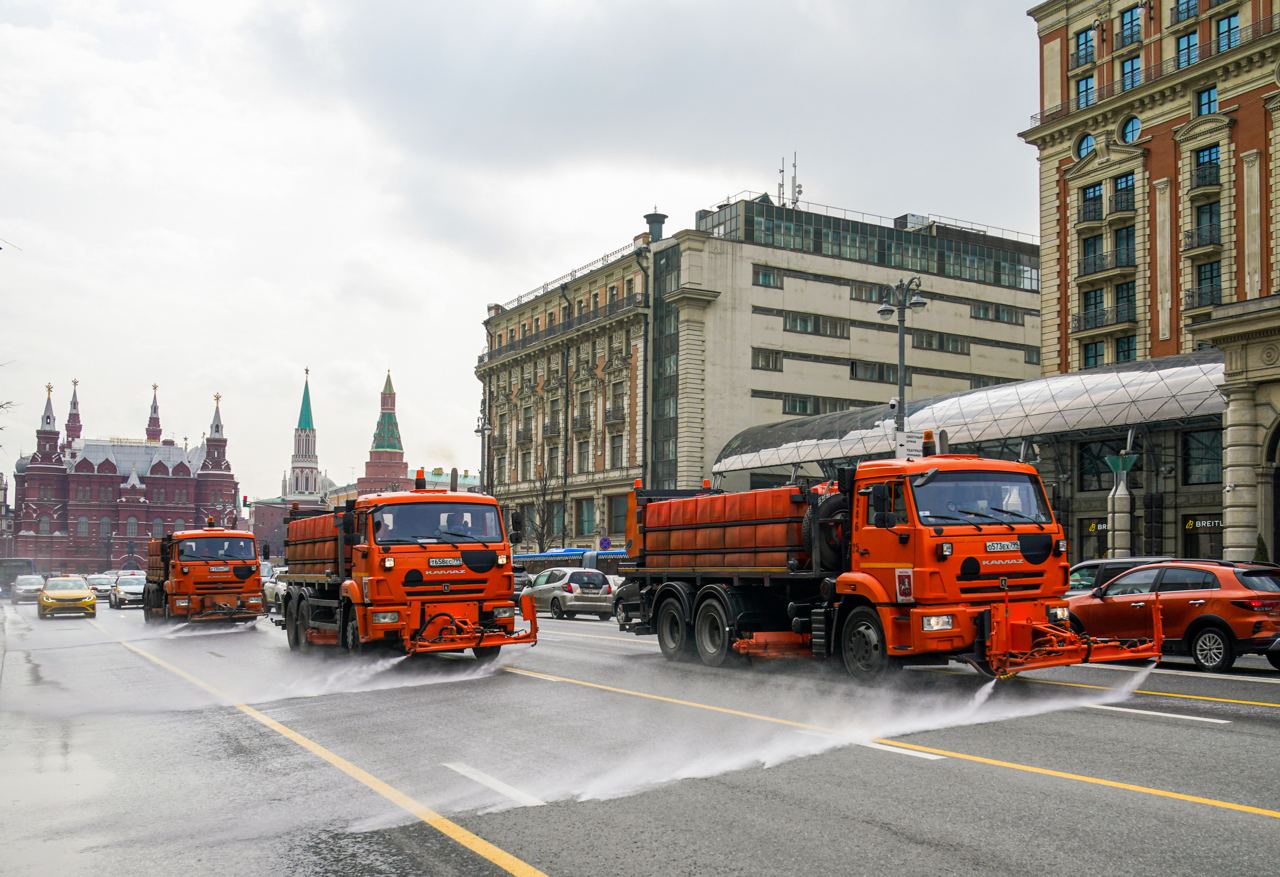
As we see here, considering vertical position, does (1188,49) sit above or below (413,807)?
above

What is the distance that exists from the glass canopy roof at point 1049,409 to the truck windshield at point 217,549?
19.6m

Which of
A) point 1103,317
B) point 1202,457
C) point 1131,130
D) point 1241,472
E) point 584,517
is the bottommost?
point 584,517

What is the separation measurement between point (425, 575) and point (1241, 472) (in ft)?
74.6

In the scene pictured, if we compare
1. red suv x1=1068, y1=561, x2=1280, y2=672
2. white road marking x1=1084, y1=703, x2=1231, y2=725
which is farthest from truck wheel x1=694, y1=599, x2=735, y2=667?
red suv x1=1068, y1=561, x2=1280, y2=672

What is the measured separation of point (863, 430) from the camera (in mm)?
51250

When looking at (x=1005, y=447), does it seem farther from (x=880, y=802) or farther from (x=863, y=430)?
(x=880, y=802)

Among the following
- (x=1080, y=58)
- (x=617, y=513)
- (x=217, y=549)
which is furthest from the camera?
(x=617, y=513)

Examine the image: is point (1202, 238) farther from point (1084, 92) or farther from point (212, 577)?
point (212, 577)

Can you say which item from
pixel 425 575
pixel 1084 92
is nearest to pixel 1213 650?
pixel 425 575

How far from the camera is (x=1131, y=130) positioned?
153 feet

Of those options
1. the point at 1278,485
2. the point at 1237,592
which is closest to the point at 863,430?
the point at 1278,485

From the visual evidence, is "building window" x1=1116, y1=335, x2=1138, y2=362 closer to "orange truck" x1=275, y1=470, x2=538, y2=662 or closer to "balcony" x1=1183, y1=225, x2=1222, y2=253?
"balcony" x1=1183, y1=225, x2=1222, y2=253

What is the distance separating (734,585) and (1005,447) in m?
29.6

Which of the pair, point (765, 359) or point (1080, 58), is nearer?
point (1080, 58)
